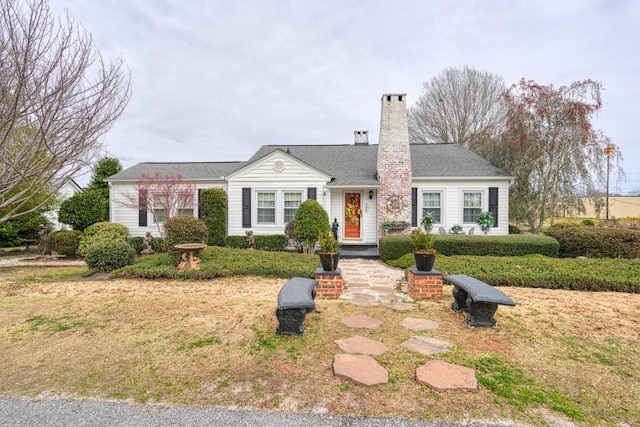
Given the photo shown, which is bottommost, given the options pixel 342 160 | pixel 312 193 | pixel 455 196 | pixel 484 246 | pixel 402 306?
pixel 402 306

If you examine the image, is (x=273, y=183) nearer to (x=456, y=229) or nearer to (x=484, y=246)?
(x=456, y=229)

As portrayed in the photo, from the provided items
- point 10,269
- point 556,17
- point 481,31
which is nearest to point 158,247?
point 10,269

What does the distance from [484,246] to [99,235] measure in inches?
489

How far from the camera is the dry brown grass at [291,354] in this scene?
2.27 meters

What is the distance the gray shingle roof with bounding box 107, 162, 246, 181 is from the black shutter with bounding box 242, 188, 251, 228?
152cm

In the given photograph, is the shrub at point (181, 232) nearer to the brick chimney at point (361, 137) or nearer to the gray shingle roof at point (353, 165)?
the gray shingle roof at point (353, 165)

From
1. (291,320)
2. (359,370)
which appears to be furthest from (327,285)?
(359,370)

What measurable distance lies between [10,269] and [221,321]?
899 cm

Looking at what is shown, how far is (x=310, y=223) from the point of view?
998cm

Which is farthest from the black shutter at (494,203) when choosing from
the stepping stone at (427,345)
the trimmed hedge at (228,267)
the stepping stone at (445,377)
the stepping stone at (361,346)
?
the stepping stone at (445,377)

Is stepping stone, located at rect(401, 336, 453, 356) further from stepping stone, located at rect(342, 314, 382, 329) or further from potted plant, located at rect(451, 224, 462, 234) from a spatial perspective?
potted plant, located at rect(451, 224, 462, 234)

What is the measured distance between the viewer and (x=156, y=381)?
2.57 m

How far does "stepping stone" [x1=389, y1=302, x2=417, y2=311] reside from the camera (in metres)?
4.52

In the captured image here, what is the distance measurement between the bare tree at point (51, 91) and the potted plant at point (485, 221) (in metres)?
11.8
